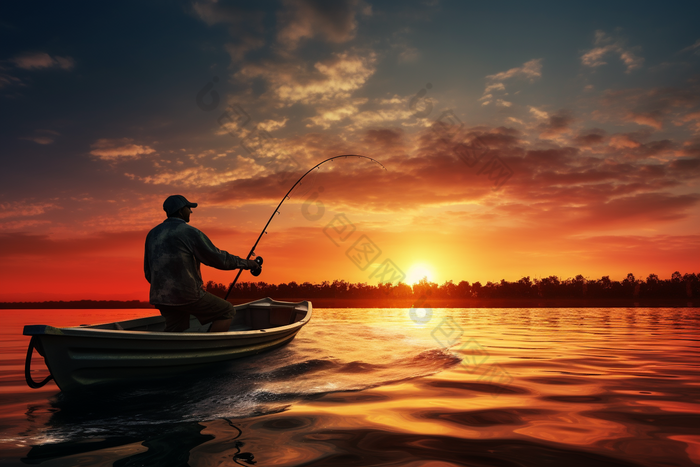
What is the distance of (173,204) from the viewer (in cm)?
656

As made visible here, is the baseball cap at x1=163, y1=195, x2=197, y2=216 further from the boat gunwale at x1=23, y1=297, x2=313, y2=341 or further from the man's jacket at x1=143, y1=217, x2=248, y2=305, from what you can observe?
the boat gunwale at x1=23, y1=297, x2=313, y2=341

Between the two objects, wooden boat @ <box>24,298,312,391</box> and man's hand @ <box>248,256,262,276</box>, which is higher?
man's hand @ <box>248,256,262,276</box>

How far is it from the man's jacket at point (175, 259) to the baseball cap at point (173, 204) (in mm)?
167

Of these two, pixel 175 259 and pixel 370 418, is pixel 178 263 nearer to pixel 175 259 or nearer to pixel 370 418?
pixel 175 259

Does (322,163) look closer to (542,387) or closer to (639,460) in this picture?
(542,387)

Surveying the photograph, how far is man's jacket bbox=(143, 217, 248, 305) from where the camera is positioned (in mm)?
6160

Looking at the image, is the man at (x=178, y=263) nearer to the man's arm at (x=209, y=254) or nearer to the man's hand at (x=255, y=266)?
the man's arm at (x=209, y=254)

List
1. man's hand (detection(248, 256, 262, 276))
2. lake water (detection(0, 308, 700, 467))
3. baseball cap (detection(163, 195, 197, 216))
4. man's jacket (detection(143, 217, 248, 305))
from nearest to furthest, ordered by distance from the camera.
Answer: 1. lake water (detection(0, 308, 700, 467))
2. man's jacket (detection(143, 217, 248, 305))
3. baseball cap (detection(163, 195, 197, 216))
4. man's hand (detection(248, 256, 262, 276))

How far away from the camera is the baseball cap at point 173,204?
6.53 meters

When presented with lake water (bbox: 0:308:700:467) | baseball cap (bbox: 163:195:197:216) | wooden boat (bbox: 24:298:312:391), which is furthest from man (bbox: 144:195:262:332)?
lake water (bbox: 0:308:700:467)

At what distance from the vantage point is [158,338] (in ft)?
17.8

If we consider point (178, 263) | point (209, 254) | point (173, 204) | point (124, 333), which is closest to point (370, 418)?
point (124, 333)

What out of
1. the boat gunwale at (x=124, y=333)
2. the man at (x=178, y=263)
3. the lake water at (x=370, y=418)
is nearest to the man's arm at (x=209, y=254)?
the man at (x=178, y=263)

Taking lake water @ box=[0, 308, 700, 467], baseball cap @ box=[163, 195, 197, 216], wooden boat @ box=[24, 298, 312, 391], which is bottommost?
lake water @ box=[0, 308, 700, 467]
